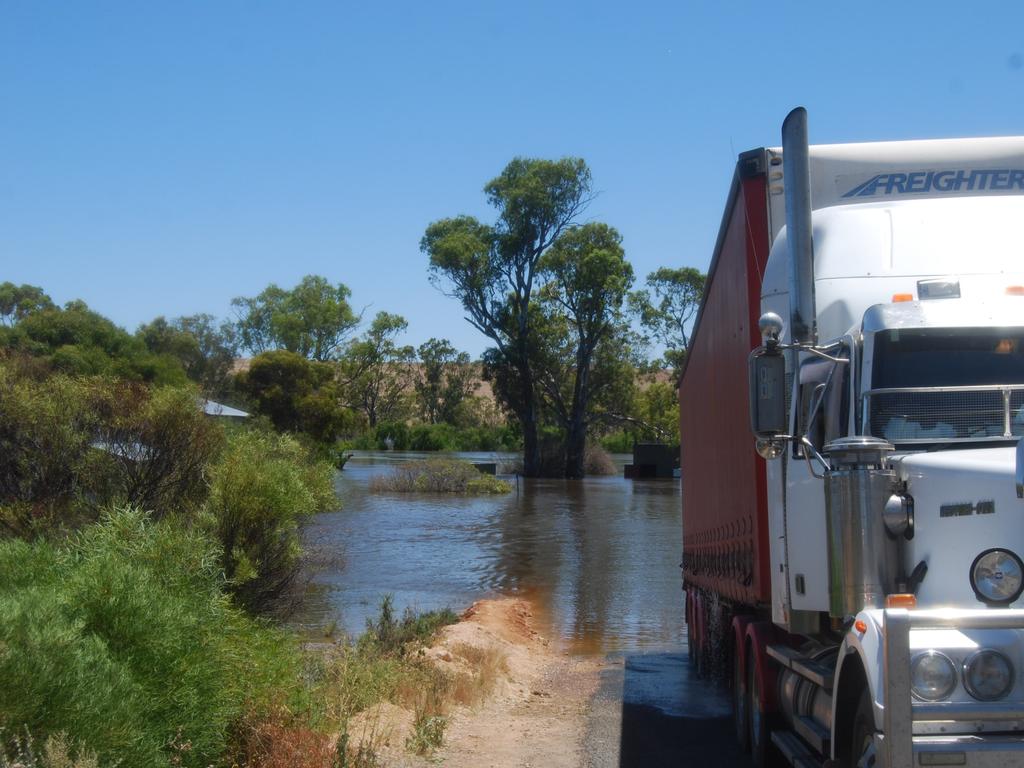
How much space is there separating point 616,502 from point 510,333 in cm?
2162

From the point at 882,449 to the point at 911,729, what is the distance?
138 cm

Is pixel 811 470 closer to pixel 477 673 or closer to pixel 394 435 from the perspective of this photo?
pixel 477 673

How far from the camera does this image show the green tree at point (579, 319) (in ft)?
208

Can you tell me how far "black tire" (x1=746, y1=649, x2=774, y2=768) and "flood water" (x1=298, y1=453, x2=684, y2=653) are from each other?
23.8 ft

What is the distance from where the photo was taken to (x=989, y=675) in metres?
4.32

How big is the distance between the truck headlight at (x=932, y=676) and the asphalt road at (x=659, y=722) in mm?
4085

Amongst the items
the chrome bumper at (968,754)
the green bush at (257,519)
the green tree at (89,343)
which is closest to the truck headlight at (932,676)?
the chrome bumper at (968,754)

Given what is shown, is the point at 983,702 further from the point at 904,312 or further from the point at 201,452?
the point at 201,452

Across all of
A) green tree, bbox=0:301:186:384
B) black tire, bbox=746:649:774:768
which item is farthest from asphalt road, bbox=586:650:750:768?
green tree, bbox=0:301:186:384

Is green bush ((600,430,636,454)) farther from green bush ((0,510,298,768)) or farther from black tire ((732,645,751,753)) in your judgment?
green bush ((0,510,298,768))

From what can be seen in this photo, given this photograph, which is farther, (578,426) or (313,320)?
(313,320)

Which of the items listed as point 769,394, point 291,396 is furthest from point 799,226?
point 291,396

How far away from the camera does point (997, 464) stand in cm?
498

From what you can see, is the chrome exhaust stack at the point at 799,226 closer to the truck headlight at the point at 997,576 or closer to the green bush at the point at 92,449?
the truck headlight at the point at 997,576
